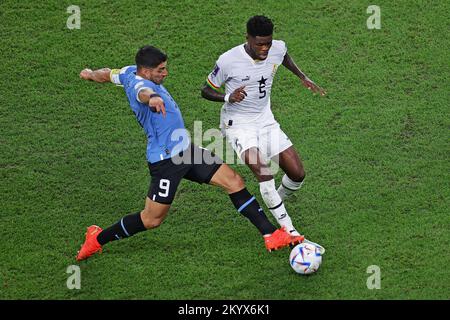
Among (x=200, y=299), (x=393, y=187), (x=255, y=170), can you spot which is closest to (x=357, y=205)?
(x=393, y=187)

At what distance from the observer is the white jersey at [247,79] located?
1048 centimetres

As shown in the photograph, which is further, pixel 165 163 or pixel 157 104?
pixel 165 163

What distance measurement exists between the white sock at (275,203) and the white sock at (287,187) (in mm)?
511

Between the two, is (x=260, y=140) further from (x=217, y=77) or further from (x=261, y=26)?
(x=261, y=26)

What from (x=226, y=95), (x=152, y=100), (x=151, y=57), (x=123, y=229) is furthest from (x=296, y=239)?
(x=151, y=57)

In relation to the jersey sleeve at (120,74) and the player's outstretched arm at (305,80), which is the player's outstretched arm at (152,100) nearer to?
the jersey sleeve at (120,74)

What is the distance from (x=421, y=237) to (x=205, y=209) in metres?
2.66

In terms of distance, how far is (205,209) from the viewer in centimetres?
1126

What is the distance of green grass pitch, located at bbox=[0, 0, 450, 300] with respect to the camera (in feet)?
33.0

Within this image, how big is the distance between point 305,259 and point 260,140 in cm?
157

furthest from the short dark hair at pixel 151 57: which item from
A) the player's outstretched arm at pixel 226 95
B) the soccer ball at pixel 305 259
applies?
the soccer ball at pixel 305 259

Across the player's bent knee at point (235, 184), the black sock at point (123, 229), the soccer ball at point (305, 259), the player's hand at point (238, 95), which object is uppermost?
the player's hand at point (238, 95)

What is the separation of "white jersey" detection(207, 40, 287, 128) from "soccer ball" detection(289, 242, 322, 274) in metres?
1.65

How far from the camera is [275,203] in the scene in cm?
1028
